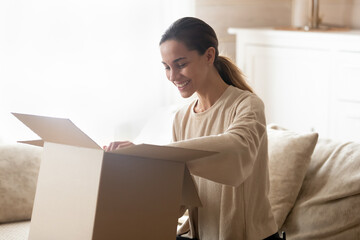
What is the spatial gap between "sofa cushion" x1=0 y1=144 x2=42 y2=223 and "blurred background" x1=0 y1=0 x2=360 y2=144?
647 millimetres

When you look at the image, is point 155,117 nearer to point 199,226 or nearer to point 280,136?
point 280,136

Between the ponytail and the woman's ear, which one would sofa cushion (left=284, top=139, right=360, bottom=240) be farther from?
the woman's ear

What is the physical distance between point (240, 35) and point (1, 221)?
2.04 m

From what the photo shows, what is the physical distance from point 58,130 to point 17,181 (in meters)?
1.21

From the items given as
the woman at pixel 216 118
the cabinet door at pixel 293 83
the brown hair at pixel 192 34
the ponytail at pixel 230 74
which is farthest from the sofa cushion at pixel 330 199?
the cabinet door at pixel 293 83

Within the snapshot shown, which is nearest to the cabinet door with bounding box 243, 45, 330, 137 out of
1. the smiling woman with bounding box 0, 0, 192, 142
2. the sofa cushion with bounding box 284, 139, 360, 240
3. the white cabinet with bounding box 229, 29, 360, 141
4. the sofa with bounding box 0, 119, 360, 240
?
the white cabinet with bounding box 229, 29, 360, 141

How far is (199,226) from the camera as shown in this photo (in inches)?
74.9

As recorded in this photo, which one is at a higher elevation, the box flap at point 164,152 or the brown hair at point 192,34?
the brown hair at point 192,34

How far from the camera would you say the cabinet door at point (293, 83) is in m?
3.67

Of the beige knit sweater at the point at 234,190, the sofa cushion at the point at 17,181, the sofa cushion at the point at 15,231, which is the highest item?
the beige knit sweater at the point at 234,190

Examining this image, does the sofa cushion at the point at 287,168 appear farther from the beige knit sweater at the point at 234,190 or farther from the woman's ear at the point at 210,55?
the woman's ear at the point at 210,55

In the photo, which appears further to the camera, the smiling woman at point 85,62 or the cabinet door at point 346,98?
the cabinet door at point 346,98

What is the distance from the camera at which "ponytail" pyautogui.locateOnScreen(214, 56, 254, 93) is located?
195cm

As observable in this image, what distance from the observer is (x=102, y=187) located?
1.45 meters
